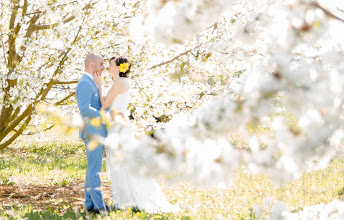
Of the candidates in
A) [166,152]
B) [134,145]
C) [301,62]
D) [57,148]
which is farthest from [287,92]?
[57,148]

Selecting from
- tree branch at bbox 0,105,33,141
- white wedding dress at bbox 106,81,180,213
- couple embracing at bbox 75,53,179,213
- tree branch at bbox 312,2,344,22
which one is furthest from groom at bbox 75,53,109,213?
tree branch at bbox 312,2,344,22

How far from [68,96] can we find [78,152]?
7.60 meters

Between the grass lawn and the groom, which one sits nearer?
the grass lawn

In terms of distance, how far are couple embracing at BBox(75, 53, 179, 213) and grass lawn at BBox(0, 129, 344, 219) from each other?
0.98ft

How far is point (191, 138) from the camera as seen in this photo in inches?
56.1

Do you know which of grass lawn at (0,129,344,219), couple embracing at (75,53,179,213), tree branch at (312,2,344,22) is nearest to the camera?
tree branch at (312,2,344,22)

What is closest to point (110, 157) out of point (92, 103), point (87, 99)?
point (92, 103)

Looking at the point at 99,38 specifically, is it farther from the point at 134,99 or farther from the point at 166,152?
the point at 166,152

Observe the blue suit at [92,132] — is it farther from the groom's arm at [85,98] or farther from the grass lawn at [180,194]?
the grass lawn at [180,194]

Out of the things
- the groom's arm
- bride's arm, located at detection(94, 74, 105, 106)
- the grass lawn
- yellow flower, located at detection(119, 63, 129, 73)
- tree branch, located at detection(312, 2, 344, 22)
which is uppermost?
yellow flower, located at detection(119, 63, 129, 73)

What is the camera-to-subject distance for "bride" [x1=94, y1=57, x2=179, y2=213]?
224 inches

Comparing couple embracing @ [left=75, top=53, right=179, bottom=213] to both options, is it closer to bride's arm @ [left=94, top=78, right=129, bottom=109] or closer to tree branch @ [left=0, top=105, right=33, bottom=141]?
bride's arm @ [left=94, top=78, right=129, bottom=109]

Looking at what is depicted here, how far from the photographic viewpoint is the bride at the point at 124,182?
18.7 feet

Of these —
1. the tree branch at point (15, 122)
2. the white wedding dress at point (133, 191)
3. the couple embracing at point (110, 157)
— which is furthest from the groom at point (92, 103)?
the tree branch at point (15, 122)
